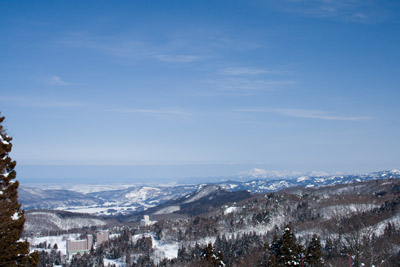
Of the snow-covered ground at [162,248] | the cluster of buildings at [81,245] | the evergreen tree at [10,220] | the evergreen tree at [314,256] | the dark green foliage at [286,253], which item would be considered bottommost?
the cluster of buildings at [81,245]

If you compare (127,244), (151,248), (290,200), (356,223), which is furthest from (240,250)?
(356,223)

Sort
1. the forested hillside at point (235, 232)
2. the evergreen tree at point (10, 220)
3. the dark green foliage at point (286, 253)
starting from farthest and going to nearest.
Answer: the forested hillside at point (235, 232) < the dark green foliage at point (286, 253) < the evergreen tree at point (10, 220)

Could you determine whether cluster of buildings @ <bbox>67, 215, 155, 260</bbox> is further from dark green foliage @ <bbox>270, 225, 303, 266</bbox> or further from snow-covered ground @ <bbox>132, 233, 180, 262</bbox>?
dark green foliage @ <bbox>270, 225, 303, 266</bbox>

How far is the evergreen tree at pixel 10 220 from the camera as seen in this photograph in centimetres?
1639

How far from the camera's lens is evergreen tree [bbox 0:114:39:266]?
1639 centimetres

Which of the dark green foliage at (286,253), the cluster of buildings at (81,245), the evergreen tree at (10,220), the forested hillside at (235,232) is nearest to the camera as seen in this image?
the evergreen tree at (10,220)

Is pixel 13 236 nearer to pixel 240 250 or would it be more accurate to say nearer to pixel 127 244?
pixel 240 250

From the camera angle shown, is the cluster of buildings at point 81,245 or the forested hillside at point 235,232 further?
the cluster of buildings at point 81,245

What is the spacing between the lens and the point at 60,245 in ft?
645

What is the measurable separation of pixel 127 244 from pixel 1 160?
151m

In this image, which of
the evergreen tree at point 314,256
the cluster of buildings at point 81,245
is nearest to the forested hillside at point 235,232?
the cluster of buildings at point 81,245

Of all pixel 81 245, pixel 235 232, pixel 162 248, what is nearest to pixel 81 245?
pixel 81 245

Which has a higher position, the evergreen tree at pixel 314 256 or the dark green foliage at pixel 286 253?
the dark green foliage at pixel 286 253

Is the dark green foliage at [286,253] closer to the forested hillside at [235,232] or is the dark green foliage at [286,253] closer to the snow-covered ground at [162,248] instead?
the forested hillside at [235,232]
